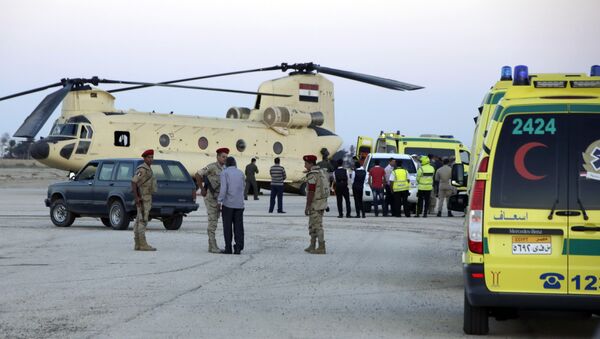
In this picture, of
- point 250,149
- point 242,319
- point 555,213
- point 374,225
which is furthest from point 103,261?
point 250,149

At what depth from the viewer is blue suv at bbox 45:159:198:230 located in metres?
24.8

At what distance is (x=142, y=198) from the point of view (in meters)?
19.9

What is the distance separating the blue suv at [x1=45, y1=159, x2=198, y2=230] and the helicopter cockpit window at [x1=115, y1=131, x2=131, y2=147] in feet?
61.9

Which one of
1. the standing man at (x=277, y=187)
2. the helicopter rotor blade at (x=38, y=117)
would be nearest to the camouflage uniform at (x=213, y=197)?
the standing man at (x=277, y=187)

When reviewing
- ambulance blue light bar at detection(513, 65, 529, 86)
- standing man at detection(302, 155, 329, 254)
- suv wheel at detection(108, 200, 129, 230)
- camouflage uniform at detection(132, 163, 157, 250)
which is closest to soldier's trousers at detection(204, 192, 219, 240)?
camouflage uniform at detection(132, 163, 157, 250)

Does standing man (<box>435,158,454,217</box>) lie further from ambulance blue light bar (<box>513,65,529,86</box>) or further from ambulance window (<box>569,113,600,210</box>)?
ambulance window (<box>569,113,600,210</box>)

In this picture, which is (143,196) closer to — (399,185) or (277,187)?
(399,185)

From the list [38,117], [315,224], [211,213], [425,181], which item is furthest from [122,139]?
[315,224]

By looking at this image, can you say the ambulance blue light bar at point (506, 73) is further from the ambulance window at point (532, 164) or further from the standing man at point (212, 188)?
the standing man at point (212, 188)

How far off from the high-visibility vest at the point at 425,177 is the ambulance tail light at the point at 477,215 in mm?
22456

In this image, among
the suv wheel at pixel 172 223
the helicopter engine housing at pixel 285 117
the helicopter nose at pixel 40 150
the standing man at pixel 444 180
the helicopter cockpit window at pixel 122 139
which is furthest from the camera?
the helicopter engine housing at pixel 285 117

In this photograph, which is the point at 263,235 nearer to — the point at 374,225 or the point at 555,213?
the point at 374,225

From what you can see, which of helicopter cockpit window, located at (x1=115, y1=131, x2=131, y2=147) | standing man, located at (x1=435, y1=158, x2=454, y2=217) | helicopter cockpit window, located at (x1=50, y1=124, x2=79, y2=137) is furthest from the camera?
helicopter cockpit window, located at (x1=115, y1=131, x2=131, y2=147)

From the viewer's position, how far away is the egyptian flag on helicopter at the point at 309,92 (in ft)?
166
